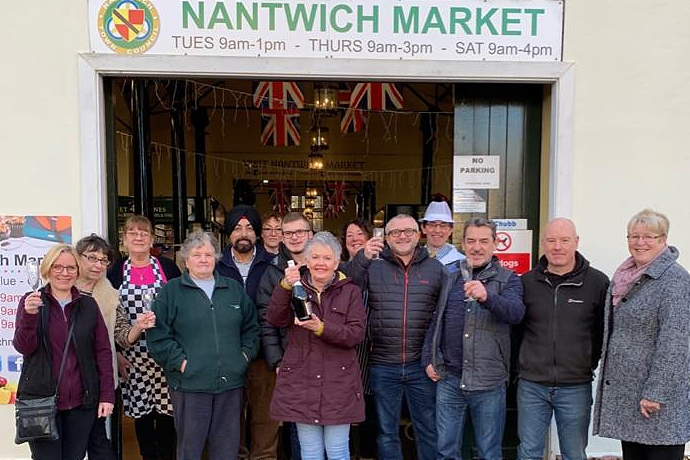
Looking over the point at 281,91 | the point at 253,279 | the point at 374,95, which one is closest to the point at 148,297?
the point at 253,279

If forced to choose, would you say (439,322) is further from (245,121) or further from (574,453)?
(245,121)

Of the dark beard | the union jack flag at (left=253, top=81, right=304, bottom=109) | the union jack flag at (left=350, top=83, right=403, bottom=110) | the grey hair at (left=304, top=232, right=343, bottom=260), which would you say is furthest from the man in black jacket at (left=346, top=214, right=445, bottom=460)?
the union jack flag at (left=350, top=83, right=403, bottom=110)

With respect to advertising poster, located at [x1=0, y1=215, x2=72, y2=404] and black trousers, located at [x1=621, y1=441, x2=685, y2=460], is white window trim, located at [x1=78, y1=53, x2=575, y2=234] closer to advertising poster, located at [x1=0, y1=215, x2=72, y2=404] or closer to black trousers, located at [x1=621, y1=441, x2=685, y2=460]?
advertising poster, located at [x1=0, y1=215, x2=72, y2=404]

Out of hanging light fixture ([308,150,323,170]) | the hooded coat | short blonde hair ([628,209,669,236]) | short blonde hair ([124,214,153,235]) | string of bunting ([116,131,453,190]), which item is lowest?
the hooded coat

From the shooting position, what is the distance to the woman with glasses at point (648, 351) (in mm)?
2650

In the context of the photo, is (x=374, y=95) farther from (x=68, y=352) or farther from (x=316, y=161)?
(x=316, y=161)

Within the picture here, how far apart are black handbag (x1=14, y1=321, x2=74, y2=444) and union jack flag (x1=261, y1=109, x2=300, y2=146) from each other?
7.17 metres

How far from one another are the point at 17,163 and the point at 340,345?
257cm

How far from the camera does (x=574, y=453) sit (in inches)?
123

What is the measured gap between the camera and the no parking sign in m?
4.11

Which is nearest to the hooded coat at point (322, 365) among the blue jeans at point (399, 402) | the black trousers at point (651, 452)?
the blue jeans at point (399, 402)

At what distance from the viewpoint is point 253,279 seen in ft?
12.0

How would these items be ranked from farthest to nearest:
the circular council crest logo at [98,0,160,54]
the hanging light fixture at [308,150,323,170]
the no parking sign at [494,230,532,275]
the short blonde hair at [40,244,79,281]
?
the hanging light fixture at [308,150,323,170]
the no parking sign at [494,230,532,275]
the circular council crest logo at [98,0,160,54]
the short blonde hair at [40,244,79,281]

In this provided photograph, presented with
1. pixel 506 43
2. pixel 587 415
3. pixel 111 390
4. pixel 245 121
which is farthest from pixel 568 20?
pixel 245 121
